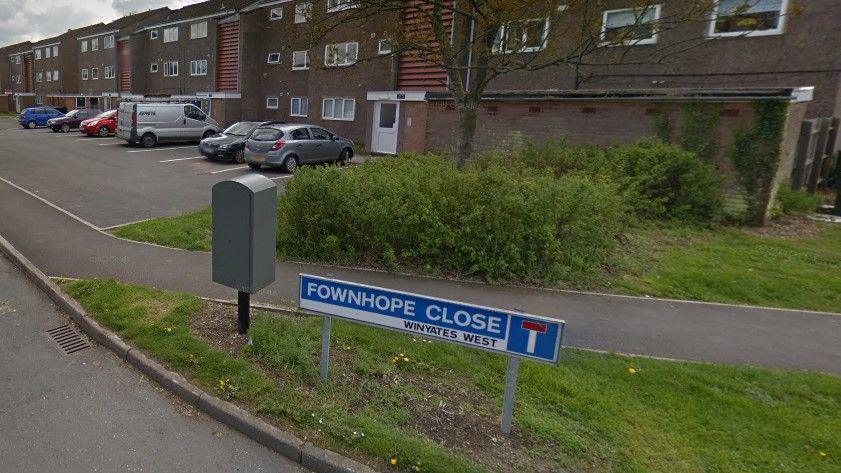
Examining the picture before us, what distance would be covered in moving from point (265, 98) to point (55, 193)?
64.3 ft

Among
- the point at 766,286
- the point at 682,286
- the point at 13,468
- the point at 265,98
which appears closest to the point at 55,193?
the point at 13,468

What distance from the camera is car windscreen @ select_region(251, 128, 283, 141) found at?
47.3ft

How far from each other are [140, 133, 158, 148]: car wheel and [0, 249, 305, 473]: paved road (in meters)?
19.0

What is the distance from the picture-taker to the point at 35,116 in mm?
33219

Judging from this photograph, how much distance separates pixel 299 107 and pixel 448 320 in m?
25.7

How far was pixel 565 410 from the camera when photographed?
3340 millimetres

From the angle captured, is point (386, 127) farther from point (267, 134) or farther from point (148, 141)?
point (148, 141)

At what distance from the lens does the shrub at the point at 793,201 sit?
1029cm

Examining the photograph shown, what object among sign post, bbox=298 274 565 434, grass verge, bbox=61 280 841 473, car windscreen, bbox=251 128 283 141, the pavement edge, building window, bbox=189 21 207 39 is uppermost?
building window, bbox=189 21 207 39

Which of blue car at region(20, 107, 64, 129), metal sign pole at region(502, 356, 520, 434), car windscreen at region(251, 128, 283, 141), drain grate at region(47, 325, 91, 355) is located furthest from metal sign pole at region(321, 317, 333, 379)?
blue car at region(20, 107, 64, 129)

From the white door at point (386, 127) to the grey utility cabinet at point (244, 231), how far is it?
15.7 meters

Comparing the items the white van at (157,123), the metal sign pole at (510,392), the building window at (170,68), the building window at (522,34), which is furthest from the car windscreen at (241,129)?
the building window at (170,68)

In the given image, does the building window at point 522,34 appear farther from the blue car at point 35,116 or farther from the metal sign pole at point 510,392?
the blue car at point 35,116

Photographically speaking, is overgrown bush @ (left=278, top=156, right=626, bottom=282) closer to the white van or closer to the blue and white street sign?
the blue and white street sign
